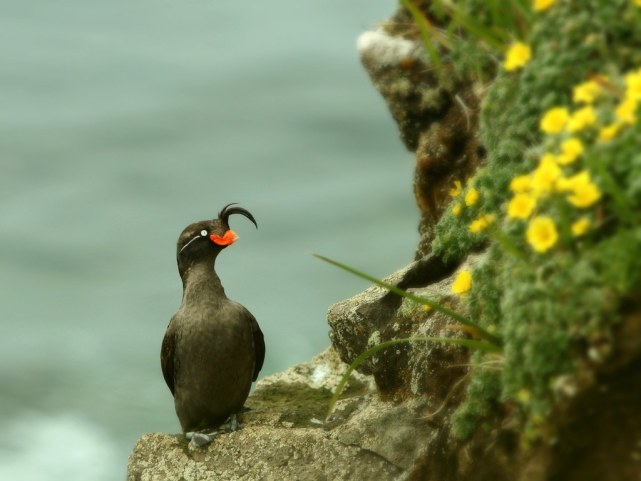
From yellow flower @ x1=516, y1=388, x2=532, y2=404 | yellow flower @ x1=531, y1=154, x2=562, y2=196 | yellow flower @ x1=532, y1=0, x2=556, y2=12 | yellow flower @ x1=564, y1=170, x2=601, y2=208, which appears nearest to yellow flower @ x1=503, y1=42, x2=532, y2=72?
yellow flower @ x1=532, y1=0, x2=556, y2=12

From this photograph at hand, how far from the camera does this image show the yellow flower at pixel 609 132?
153 inches

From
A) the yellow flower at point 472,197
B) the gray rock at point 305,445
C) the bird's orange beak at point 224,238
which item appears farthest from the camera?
the bird's orange beak at point 224,238

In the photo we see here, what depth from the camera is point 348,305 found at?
22.9ft

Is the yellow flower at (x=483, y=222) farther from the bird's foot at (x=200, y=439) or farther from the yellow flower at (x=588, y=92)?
the bird's foot at (x=200, y=439)

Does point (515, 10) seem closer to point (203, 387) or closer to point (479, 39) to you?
point (479, 39)

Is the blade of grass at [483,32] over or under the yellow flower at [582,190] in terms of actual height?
over

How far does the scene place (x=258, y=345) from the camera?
786 centimetres

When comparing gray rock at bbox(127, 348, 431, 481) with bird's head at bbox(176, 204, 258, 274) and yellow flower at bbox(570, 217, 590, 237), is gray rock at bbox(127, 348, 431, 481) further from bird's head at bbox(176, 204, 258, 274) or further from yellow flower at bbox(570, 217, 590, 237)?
yellow flower at bbox(570, 217, 590, 237)

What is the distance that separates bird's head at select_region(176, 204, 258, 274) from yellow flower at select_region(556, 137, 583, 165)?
13.3 feet

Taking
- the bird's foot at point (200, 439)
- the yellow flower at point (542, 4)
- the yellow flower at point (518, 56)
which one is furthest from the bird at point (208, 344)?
the yellow flower at point (542, 4)

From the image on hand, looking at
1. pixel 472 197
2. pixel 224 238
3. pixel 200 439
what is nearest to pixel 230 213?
pixel 224 238

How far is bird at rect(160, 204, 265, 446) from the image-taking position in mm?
7430

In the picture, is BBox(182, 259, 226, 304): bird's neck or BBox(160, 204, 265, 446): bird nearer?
BBox(160, 204, 265, 446): bird

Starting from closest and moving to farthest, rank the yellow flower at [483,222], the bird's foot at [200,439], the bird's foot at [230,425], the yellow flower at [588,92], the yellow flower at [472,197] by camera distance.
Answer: the yellow flower at [588,92]
the yellow flower at [483,222]
the yellow flower at [472,197]
the bird's foot at [200,439]
the bird's foot at [230,425]
